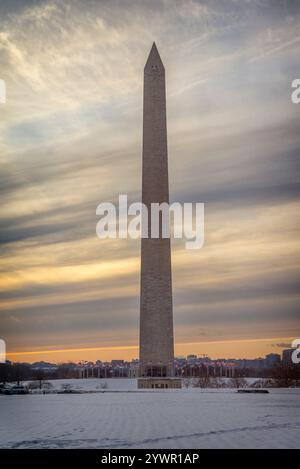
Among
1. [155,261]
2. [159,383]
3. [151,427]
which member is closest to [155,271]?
[155,261]

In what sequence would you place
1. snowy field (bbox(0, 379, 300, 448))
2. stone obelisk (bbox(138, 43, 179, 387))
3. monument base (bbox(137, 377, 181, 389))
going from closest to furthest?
snowy field (bbox(0, 379, 300, 448))
monument base (bbox(137, 377, 181, 389))
stone obelisk (bbox(138, 43, 179, 387))

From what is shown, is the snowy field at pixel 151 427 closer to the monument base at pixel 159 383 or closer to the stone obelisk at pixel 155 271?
the monument base at pixel 159 383

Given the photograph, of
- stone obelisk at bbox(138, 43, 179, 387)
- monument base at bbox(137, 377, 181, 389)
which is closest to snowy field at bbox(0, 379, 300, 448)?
monument base at bbox(137, 377, 181, 389)

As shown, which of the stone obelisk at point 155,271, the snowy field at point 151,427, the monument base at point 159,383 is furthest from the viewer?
the stone obelisk at point 155,271

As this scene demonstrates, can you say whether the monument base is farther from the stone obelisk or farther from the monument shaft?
the monument shaft

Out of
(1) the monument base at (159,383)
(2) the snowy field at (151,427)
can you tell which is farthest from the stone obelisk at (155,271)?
(2) the snowy field at (151,427)

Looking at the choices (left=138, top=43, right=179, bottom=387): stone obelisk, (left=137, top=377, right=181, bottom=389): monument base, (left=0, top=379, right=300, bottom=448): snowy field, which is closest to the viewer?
(left=0, top=379, right=300, bottom=448): snowy field

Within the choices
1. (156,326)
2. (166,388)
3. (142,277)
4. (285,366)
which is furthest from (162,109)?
(285,366)
